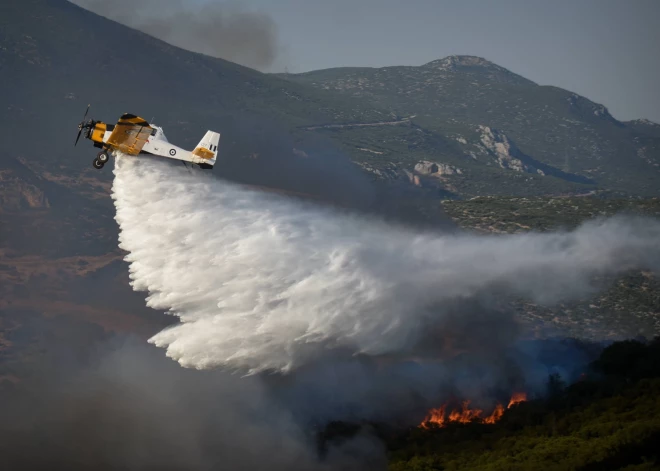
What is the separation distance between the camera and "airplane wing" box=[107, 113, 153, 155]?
166ft

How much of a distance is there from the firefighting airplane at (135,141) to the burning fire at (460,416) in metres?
27.8

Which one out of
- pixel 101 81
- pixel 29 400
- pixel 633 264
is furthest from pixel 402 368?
pixel 101 81

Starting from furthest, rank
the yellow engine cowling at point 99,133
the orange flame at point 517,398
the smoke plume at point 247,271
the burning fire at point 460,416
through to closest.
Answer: the orange flame at point 517,398, the burning fire at point 460,416, the yellow engine cowling at point 99,133, the smoke plume at point 247,271

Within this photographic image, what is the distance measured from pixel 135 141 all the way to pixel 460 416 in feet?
113

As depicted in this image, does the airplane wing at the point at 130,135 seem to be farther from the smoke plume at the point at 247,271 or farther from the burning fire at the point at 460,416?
the burning fire at the point at 460,416

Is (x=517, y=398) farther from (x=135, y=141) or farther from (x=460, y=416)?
(x=135, y=141)

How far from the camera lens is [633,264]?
104 meters

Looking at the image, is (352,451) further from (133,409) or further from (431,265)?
(133,409)

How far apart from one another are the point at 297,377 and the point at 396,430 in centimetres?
917

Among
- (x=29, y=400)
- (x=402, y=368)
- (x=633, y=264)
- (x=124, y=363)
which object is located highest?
(x=633, y=264)

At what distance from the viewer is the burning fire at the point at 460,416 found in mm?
63603

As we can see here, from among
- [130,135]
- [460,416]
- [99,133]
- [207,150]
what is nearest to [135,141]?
[130,135]

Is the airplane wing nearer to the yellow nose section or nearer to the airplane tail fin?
the yellow nose section

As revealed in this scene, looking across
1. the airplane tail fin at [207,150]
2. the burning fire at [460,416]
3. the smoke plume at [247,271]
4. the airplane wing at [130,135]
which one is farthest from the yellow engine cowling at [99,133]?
the burning fire at [460,416]
